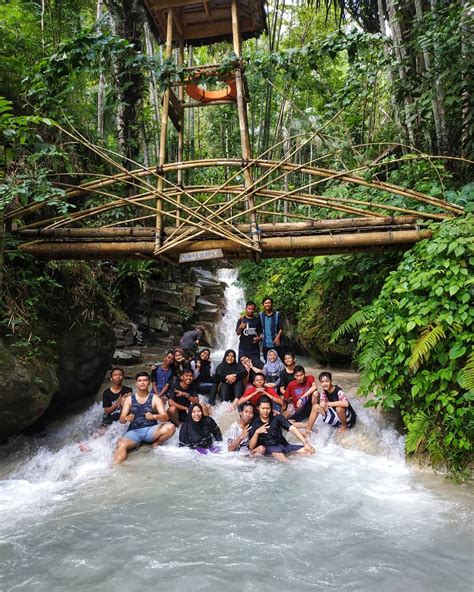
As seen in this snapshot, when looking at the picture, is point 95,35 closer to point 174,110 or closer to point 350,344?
point 174,110

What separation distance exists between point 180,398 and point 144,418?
66 cm

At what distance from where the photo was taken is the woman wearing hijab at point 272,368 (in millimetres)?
6781

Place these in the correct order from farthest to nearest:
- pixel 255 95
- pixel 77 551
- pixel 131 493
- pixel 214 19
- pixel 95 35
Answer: pixel 255 95, pixel 214 19, pixel 95 35, pixel 131 493, pixel 77 551

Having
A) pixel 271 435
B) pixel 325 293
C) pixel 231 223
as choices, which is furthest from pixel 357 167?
pixel 271 435

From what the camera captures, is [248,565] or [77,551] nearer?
[248,565]

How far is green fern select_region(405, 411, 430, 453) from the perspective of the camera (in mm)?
4664

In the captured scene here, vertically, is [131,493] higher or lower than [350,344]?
lower

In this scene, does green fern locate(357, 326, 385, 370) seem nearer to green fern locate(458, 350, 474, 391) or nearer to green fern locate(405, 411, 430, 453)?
green fern locate(405, 411, 430, 453)

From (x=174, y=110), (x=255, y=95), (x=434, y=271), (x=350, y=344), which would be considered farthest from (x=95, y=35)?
(x=255, y=95)

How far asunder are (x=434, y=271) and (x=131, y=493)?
403cm

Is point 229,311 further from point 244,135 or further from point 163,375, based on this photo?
point 244,135

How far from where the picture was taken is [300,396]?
6.23 m

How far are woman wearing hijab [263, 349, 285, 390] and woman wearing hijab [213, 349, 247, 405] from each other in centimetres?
36

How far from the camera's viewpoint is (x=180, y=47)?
7516mm
